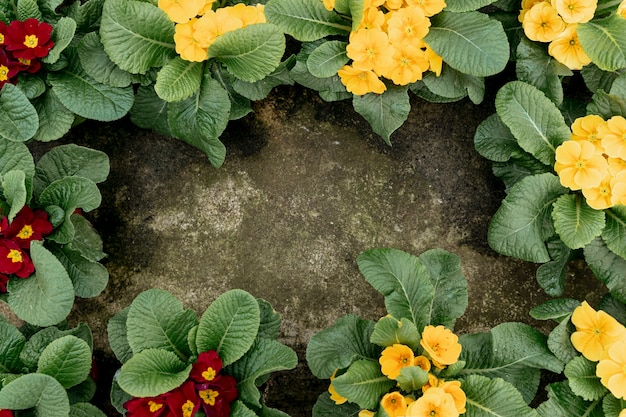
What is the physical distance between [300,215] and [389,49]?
0.89 metres

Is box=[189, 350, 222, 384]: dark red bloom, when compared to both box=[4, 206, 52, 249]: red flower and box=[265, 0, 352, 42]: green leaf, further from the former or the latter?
box=[265, 0, 352, 42]: green leaf

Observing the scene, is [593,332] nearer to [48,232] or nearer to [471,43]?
[471,43]

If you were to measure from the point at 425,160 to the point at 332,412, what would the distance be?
4.14 feet

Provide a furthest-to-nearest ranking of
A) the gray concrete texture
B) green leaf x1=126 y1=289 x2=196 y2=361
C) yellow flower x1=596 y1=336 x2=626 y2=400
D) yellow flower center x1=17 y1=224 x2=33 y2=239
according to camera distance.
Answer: the gray concrete texture < yellow flower center x1=17 y1=224 x2=33 y2=239 < green leaf x1=126 y1=289 x2=196 y2=361 < yellow flower x1=596 y1=336 x2=626 y2=400

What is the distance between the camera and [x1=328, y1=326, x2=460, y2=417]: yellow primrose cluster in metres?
2.51

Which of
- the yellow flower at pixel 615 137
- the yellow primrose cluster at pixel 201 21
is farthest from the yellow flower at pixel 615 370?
the yellow primrose cluster at pixel 201 21

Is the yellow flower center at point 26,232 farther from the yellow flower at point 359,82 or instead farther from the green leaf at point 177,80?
the yellow flower at point 359,82

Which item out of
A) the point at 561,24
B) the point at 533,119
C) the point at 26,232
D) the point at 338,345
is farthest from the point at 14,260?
the point at 561,24

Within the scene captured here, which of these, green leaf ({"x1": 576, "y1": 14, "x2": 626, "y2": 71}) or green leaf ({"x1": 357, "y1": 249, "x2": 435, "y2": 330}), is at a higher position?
green leaf ({"x1": 576, "y1": 14, "x2": 626, "y2": 71})

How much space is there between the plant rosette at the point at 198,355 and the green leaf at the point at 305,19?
115cm

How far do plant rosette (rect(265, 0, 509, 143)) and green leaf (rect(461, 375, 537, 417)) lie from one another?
3.67ft

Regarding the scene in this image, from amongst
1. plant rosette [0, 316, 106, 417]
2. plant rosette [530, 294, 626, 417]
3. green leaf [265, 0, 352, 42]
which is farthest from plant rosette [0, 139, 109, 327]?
plant rosette [530, 294, 626, 417]

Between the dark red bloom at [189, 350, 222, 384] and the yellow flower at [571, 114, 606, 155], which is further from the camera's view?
Answer: the yellow flower at [571, 114, 606, 155]

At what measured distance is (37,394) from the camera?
2.54 metres
